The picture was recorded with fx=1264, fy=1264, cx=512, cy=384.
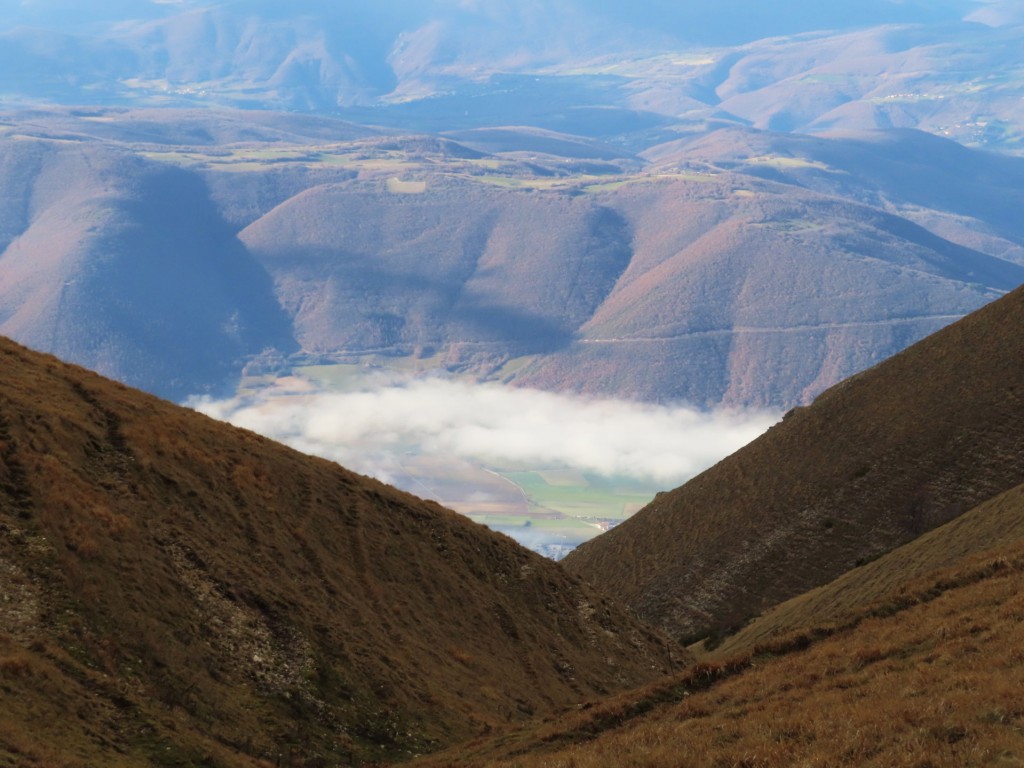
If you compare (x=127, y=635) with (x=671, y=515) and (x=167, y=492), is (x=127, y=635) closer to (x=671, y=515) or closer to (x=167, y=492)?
(x=167, y=492)

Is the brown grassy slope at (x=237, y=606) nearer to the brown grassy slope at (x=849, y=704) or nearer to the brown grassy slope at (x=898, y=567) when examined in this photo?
the brown grassy slope at (x=849, y=704)

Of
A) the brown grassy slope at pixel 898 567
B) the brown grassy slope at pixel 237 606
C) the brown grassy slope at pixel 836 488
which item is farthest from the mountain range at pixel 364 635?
the brown grassy slope at pixel 836 488

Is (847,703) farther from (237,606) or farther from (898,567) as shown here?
(898,567)

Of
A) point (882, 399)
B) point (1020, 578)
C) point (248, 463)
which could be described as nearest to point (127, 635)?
point (248, 463)

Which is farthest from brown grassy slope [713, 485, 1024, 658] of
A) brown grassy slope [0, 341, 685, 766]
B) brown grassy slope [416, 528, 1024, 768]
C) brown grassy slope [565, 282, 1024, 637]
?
brown grassy slope [416, 528, 1024, 768]

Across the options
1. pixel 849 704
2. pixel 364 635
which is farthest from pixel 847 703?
pixel 364 635

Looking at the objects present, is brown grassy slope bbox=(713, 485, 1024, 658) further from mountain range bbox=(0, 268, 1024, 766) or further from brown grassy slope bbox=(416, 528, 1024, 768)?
brown grassy slope bbox=(416, 528, 1024, 768)
